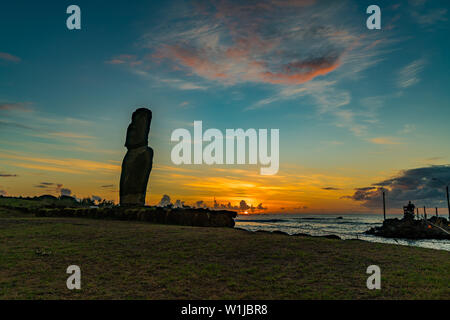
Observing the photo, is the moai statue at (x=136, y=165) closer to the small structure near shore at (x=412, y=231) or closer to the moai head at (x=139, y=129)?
the moai head at (x=139, y=129)

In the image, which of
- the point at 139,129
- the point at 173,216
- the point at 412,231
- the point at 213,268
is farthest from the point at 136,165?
the point at 412,231

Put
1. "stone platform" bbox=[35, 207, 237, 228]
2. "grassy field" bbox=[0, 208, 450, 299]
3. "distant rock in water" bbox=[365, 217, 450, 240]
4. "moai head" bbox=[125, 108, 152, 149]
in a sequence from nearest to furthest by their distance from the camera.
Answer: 1. "grassy field" bbox=[0, 208, 450, 299]
2. "stone platform" bbox=[35, 207, 237, 228]
3. "moai head" bbox=[125, 108, 152, 149]
4. "distant rock in water" bbox=[365, 217, 450, 240]

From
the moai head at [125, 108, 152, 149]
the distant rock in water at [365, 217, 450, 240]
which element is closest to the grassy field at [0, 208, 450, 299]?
the moai head at [125, 108, 152, 149]

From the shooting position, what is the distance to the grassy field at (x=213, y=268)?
24.8 feet

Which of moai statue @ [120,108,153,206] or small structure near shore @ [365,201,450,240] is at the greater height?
moai statue @ [120,108,153,206]

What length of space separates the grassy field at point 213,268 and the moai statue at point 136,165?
18.8 meters

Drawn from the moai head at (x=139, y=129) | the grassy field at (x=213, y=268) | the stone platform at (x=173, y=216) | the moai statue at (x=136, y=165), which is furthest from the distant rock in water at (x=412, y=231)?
the grassy field at (x=213, y=268)

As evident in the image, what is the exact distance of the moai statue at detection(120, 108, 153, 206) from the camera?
113 ft

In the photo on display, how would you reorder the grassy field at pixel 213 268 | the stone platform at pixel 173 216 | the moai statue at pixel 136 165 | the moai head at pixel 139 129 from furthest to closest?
the moai head at pixel 139 129 → the moai statue at pixel 136 165 → the stone platform at pixel 173 216 → the grassy field at pixel 213 268

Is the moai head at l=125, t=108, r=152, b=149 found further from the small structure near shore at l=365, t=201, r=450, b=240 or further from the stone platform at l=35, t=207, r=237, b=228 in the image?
the small structure near shore at l=365, t=201, r=450, b=240

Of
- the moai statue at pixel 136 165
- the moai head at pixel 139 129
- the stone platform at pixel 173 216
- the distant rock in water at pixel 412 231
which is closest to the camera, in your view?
the stone platform at pixel 173 216

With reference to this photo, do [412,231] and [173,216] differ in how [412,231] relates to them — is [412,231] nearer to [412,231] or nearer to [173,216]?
[412,231]

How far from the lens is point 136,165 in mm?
34531

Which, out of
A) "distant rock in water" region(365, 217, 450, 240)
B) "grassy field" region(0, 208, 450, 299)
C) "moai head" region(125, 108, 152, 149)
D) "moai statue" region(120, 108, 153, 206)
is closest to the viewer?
"grassy field" region(0, 208, 450, 299)
